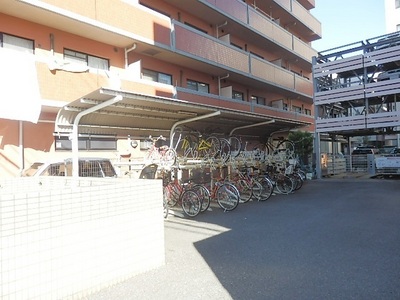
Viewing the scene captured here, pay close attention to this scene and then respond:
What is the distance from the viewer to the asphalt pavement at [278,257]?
11.5ft

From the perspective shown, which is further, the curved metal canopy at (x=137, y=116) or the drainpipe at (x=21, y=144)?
the drainpipe at (x=21, y=144)

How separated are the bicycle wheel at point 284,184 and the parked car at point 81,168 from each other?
626 centimetres

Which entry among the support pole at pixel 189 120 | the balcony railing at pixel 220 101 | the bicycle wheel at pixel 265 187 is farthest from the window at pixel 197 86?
the bicycle wheel at pixel 265 187

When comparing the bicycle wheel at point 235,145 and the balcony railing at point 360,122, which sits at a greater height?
the balcony railing at point 360,122

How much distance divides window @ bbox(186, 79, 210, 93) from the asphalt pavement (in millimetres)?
7801

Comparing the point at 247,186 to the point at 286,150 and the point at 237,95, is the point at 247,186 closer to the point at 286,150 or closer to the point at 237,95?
the point at 286,150

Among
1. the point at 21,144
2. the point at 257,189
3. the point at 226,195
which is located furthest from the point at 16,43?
the point at 257,189

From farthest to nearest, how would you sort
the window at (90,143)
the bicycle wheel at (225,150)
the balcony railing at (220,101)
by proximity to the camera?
the balcony railing at (220,101)
the bicycle wheel at (225,150)
the window at (90,143)

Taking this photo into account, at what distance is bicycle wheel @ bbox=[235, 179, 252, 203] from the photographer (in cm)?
987

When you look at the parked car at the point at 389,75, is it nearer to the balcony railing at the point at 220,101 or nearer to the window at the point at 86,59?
the balcony railing at the point at 220,101

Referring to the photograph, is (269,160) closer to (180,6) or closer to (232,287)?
(180,6)

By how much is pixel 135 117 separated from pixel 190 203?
2641mm

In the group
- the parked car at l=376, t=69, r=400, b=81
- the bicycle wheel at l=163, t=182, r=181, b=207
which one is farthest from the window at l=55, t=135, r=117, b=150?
the parked car at l=376, t=69, r=400, b=81

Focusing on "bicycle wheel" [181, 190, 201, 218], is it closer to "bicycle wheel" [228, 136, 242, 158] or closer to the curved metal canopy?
the curved metal canopy
